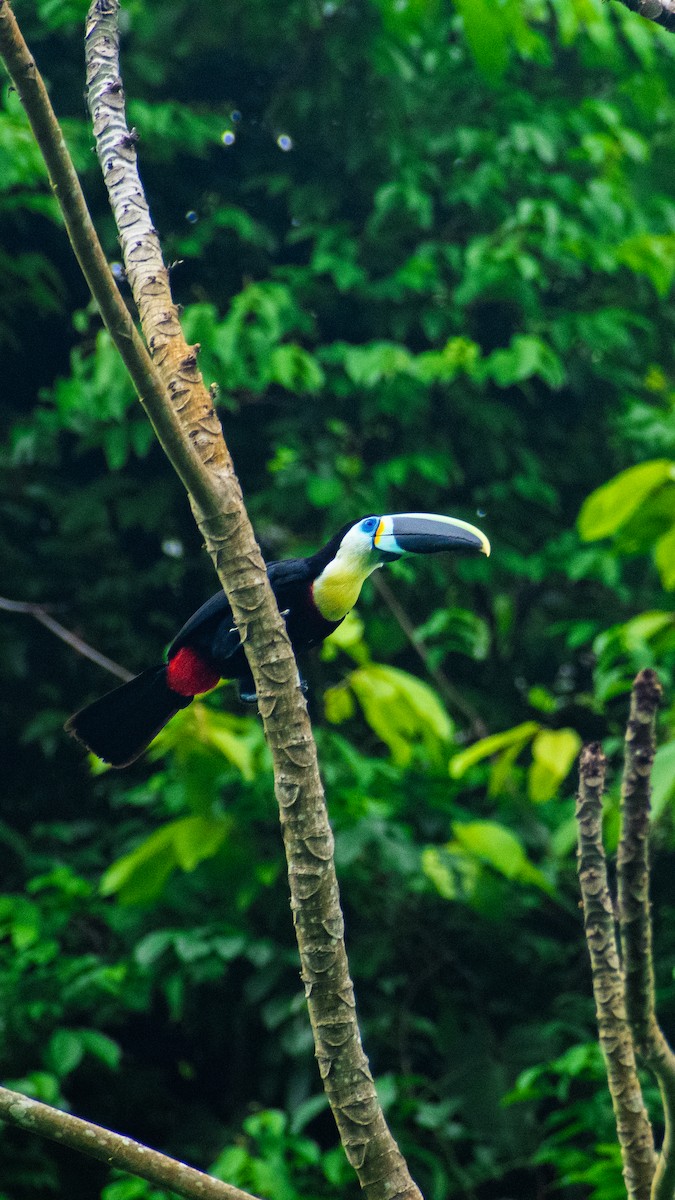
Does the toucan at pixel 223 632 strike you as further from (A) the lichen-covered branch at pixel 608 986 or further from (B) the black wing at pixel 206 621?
(A) the lichen-covered branch at pixel 608 986

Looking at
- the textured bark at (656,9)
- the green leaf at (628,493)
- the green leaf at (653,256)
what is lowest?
the green leaf at (628,493)

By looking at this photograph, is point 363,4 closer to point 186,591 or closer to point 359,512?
point 359,512

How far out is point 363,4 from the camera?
416 cm

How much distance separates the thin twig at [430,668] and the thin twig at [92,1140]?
7.70 feet

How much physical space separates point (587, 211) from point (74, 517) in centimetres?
195

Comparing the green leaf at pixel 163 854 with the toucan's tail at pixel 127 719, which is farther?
the green leaf at pixel 163 854

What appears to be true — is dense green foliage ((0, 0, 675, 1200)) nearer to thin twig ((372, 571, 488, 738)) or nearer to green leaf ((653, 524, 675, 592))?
thin twig ((372, 571, 488, 738))

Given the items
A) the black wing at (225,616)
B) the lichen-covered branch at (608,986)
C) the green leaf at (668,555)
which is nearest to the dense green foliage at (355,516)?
the green leaf at (668,555)

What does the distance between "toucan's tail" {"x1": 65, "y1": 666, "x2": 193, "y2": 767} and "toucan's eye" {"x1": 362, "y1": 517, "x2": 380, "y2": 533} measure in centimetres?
40

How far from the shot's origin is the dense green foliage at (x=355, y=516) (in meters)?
3.46

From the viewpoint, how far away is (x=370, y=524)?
2096mm

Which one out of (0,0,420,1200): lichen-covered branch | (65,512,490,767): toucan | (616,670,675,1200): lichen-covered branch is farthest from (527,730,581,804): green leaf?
(0,0,420,1200): lichen-covered branch

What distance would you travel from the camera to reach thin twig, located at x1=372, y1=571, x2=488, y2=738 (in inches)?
152

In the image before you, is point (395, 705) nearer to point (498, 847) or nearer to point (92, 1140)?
point (498, 847)
